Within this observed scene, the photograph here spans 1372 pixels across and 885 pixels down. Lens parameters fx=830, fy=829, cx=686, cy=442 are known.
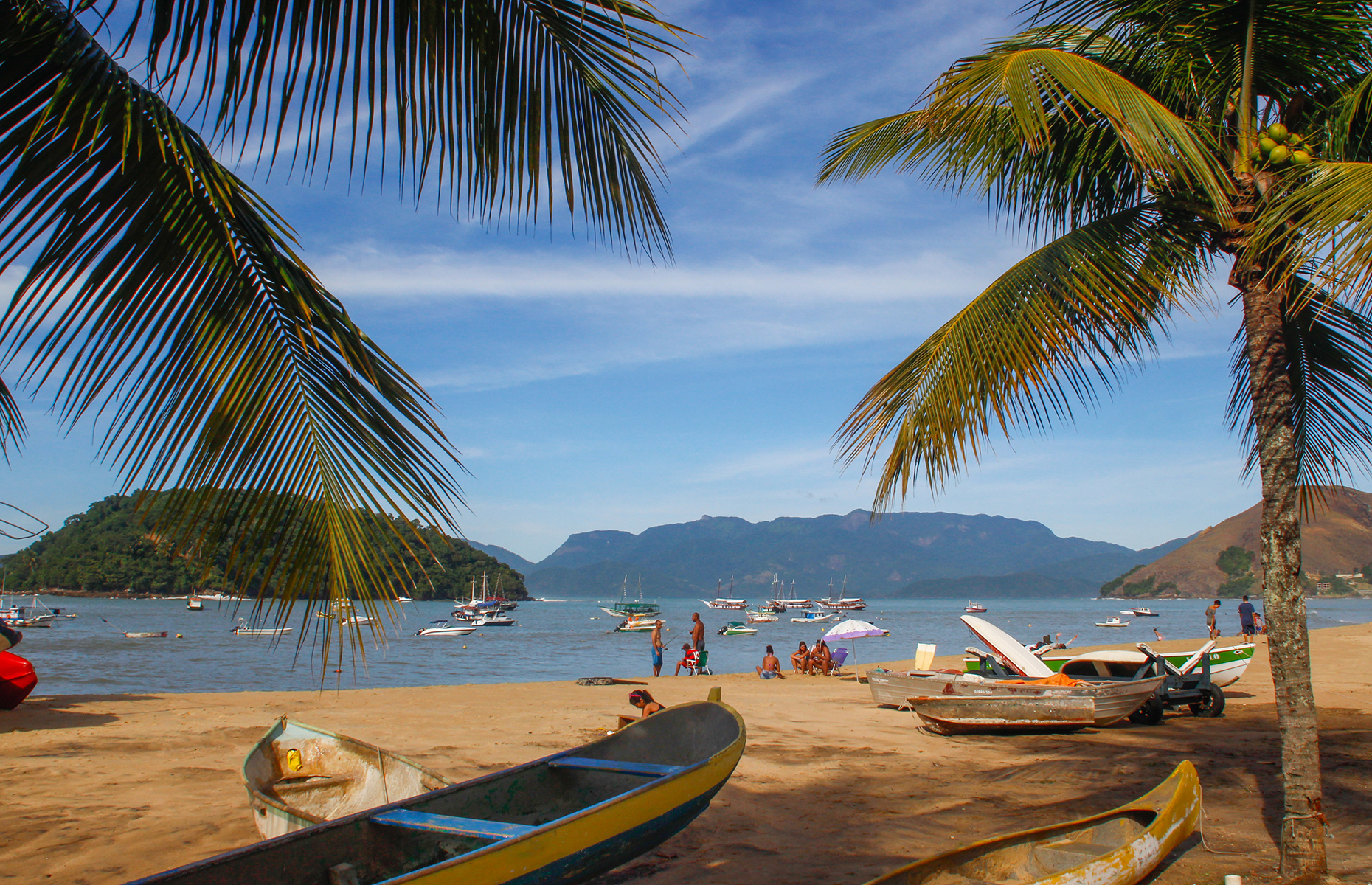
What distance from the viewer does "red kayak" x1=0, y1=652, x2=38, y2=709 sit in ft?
38.4

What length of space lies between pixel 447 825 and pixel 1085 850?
3.84 m

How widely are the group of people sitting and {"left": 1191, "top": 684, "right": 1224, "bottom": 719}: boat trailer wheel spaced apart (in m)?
10.7

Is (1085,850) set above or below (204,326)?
below

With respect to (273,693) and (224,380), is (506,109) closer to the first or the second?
(224,380)

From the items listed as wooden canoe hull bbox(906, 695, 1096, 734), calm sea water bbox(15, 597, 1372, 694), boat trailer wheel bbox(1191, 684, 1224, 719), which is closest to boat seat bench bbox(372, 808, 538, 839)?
calm sea water bbox(15, 597, 1372, 694)

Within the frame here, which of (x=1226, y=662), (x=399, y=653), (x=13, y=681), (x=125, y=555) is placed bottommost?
(x=399, y=653)

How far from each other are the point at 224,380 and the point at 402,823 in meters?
2.96

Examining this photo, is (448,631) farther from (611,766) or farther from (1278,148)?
(1278,148)

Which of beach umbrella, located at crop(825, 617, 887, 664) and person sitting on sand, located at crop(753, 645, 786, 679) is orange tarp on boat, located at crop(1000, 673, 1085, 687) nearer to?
person sitting on sand, located at crop(753, 645, 786, 679)

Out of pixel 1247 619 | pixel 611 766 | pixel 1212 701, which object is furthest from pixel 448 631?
pixel 611 766

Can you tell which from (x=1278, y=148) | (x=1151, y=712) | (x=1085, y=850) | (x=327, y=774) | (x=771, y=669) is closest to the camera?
(x=1278, y=148)

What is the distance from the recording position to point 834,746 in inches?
424

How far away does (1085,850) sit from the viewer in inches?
202

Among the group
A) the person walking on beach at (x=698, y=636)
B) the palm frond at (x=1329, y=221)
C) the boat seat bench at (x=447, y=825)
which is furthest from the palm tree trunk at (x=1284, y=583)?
the person walking on beach at (x=698, y=636)
